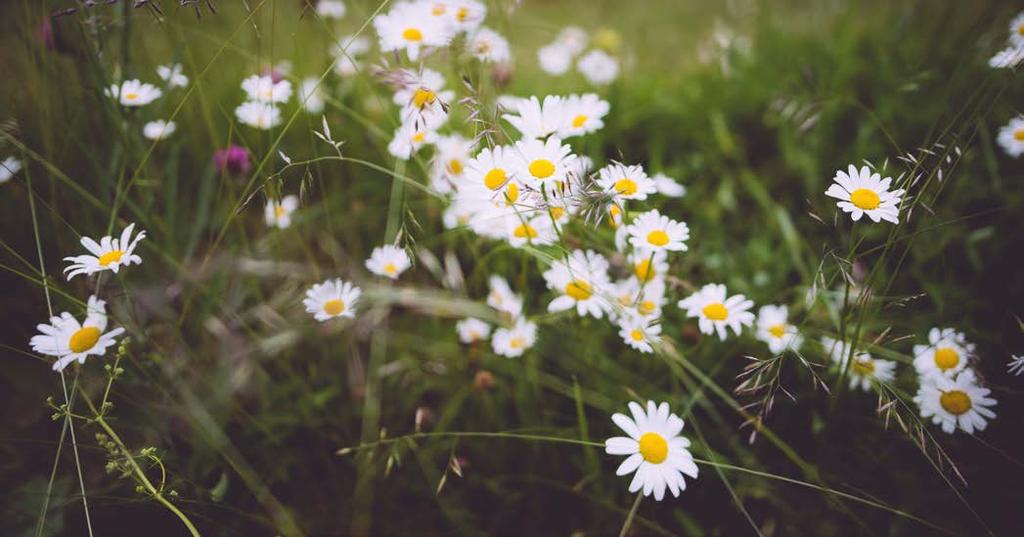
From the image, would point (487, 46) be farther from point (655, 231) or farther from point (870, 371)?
point (870, 371)

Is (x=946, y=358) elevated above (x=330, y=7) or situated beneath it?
situated beneath

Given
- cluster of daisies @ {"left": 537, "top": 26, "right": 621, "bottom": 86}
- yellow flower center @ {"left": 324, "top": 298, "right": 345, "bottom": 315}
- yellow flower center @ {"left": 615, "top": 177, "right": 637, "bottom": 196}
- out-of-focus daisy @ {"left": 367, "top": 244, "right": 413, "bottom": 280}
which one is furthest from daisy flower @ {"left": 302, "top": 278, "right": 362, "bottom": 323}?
cluster of daisies @ {"left": 537, "top": 26, "right": 621, "bottom": 86}

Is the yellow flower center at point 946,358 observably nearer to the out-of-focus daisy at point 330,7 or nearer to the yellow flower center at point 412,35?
the yellow flower center at point 412,35

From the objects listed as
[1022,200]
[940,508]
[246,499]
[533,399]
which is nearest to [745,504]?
[940,508]

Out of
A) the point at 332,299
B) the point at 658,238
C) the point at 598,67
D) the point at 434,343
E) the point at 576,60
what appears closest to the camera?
the point at 658,238

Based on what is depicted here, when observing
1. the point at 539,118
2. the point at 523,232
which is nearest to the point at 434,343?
the point at 523,232
